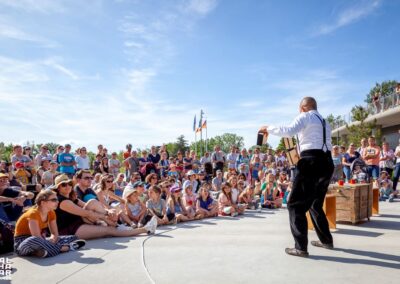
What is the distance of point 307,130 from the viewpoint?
Result: 432cm

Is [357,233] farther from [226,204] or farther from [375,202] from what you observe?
[226,204]

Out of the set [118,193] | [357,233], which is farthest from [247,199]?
[357,233]

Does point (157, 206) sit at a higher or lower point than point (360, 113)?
lower

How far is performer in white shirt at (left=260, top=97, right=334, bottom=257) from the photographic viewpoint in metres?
4.21

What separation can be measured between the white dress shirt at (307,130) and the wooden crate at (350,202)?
8.78 feet

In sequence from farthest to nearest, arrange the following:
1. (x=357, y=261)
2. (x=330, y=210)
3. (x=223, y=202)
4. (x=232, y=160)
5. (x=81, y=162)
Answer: (x=232, y=160), (x=81, y=162), (x=223, y=202), (x=330, y=210), (x=357, y=261)

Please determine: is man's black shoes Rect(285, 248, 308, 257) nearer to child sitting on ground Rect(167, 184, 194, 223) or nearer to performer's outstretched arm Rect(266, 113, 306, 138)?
performer's outstretched arm Rect(266, 113, 306, 138)

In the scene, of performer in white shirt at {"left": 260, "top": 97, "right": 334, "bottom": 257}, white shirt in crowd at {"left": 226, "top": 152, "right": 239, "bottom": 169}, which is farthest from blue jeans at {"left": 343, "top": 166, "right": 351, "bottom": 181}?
performer in white shirt at {"left": 260, "top": 97, "right": 334, "bottom": 257}

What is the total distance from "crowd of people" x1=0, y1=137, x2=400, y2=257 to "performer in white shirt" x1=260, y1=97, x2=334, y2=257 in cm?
278

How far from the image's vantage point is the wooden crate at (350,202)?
654 centimetres

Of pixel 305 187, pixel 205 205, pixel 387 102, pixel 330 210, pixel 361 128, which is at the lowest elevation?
pixel 205 205

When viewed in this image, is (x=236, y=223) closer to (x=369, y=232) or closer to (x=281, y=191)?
(x=369, y=232)

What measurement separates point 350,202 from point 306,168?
293 cm

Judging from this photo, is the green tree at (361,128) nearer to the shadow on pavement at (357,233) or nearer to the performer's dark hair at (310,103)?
the shadow on pavement at (357,233)
